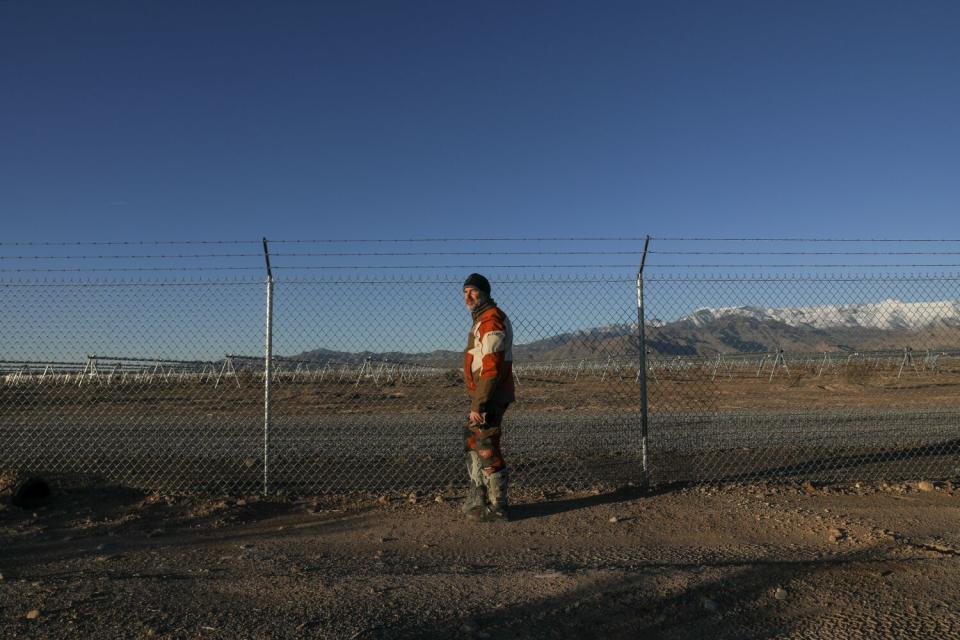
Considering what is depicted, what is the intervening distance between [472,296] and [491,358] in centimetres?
57

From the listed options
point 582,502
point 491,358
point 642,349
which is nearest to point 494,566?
point 491,358

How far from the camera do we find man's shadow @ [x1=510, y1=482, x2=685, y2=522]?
605 cm

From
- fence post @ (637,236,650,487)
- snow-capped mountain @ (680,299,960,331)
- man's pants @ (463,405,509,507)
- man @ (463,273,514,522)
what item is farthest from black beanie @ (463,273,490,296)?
snow-capped mountain @ (680,299,960,331)

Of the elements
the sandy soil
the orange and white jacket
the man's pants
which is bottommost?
the sandy soil

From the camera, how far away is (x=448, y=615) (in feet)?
12.3

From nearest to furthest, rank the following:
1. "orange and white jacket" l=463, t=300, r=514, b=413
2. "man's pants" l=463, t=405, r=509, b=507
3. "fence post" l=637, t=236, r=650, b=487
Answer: "orange and white jacket" l=463, t=300, r=514, b=413 < "man's pants" l=463, t=405, r=509, b=507 < "fence post" l=637, t=236, r=650, b=487

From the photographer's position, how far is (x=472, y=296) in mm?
5680

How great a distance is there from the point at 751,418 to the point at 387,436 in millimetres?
8674

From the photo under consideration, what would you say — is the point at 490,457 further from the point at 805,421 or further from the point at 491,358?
the point at 805,421

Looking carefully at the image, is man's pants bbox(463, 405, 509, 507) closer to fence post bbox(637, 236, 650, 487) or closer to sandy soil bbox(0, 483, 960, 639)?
sandy soil bbox(0, 483, 960, 639)

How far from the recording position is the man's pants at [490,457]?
561 cm

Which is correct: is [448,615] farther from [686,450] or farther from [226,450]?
[226,450]

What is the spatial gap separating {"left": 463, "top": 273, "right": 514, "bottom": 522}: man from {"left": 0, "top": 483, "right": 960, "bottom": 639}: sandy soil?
0.23 m

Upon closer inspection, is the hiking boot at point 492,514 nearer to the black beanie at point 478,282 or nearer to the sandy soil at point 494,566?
the sandy soil at point 494,566
